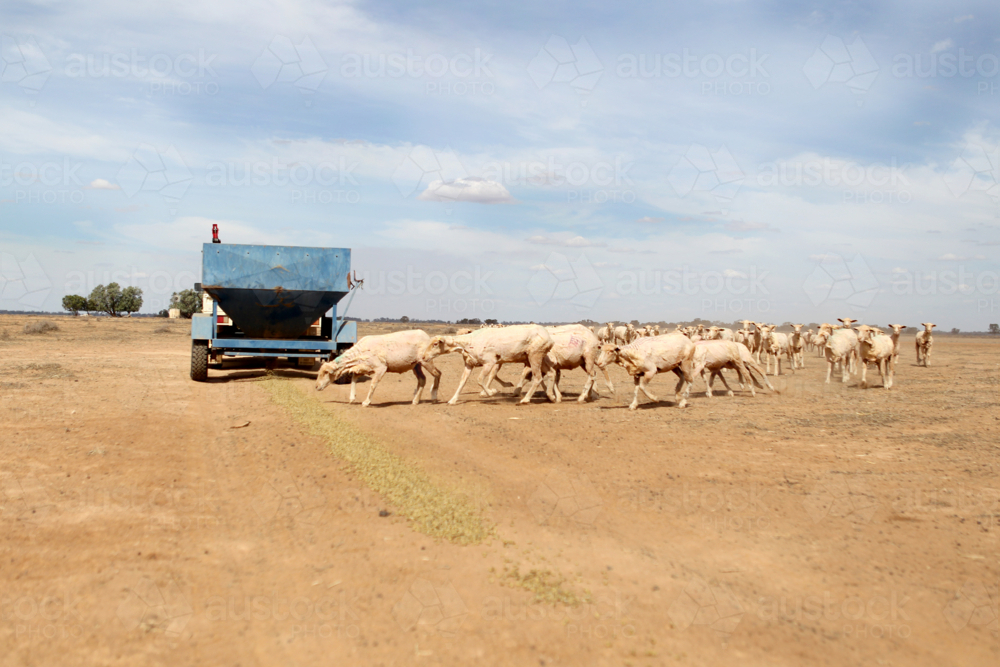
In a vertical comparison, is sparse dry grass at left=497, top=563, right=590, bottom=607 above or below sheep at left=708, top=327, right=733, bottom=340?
below

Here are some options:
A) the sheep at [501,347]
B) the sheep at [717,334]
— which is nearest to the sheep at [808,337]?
the sheep at [717,334]

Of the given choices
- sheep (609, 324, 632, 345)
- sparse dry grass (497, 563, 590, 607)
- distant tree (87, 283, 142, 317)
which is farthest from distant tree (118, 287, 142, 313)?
sparse dry grass (497, 563, 590, 607)

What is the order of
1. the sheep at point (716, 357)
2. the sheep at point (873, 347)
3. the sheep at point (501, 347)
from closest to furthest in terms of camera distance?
the sheep at point (501, 347) → the sheep at point (716, 357) → the sheep at point (873, 347)

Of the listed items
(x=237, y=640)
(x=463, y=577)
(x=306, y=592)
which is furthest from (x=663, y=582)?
(x=237, y=640)

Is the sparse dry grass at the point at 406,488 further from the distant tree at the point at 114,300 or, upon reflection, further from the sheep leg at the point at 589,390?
the distant tree at the point at 114,300

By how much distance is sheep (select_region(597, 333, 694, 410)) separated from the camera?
51.0 feet

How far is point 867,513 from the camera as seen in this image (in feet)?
24.0

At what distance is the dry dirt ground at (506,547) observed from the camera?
4.43 metres

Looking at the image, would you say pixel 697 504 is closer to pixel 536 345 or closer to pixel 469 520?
pixel 469 520

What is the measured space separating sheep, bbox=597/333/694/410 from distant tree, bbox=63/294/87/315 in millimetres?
123983

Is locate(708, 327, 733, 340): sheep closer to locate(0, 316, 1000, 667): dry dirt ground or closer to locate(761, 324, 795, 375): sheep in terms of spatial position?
locate(761, 324, 795, 375): sheep

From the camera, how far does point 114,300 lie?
112 meters

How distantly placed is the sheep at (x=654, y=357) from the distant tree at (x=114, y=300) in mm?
117569

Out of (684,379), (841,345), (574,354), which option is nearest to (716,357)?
(684,379)
